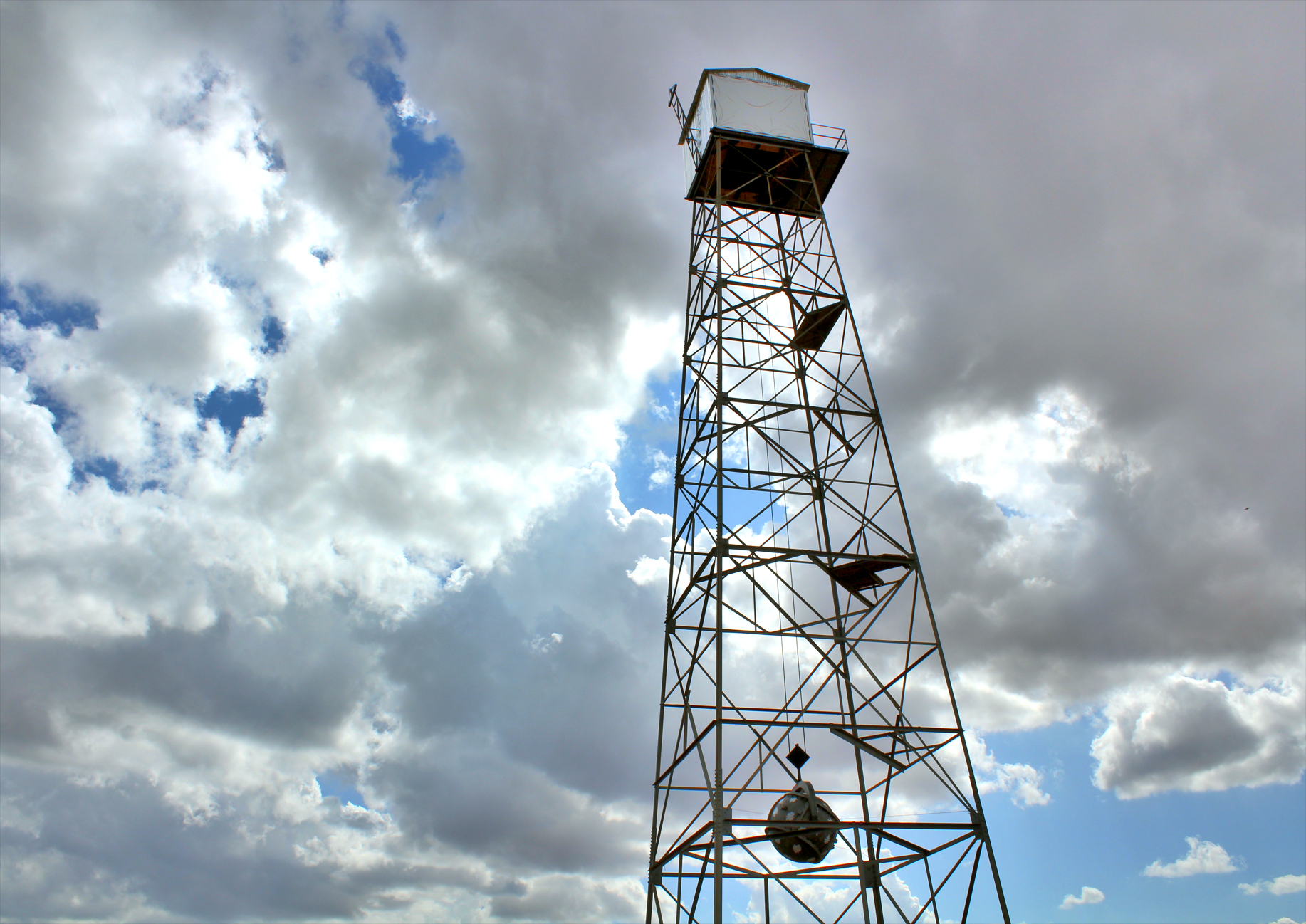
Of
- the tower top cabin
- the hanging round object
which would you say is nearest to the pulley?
the hanging round object

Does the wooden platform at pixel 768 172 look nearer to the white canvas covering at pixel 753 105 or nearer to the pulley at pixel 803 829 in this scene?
the white canvas covering at pixel 753 105

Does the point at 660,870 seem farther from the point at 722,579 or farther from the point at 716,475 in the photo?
the point at 716,475

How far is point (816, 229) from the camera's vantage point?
27531mm

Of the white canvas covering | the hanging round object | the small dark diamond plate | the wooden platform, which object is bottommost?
the hanging round object

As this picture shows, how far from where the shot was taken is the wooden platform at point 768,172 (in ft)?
90.6

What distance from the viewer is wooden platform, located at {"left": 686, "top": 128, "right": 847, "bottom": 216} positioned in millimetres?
27602

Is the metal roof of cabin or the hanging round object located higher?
the metal roof of cabin

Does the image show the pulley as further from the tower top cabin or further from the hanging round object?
the tower top cabin

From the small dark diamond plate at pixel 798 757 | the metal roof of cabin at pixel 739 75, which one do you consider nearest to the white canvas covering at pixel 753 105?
the metal roof of cabin at pixel 739 75

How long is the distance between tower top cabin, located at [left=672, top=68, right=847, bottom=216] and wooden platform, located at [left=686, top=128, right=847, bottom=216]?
3cm

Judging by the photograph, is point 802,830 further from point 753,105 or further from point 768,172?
point 753,105

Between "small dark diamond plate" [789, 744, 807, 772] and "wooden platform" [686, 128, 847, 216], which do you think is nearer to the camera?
"small dark diamond plate" [789, 744, 807, 772]

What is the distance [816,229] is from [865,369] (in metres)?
6.66

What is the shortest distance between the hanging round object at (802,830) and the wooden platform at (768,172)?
18.7m
